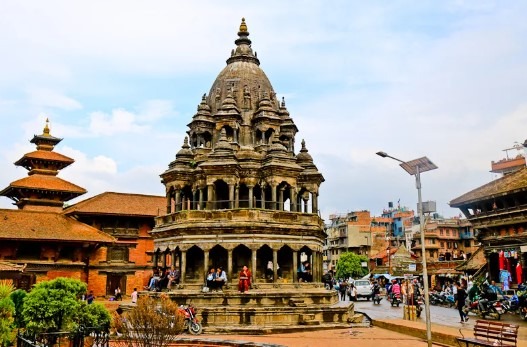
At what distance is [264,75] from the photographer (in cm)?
3703

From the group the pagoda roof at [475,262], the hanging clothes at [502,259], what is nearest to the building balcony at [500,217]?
the hanging clothes at [502,259]

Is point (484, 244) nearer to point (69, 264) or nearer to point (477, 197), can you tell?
point (477, 197)

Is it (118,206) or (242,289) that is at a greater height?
(118,206)

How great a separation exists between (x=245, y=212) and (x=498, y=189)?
22277 mm

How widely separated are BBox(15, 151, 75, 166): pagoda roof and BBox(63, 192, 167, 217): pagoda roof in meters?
4.94

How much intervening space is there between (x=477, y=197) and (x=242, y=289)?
24305mm

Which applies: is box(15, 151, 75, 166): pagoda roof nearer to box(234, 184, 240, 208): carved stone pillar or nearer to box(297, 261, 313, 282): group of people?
box(234, 184, 240, 208): carved stone pillar

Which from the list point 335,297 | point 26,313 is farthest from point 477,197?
point 26,313

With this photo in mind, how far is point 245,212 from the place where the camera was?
93.0 feet

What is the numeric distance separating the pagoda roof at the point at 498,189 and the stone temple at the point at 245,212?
48.0ft

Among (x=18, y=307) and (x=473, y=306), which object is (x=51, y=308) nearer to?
(x=18, y=307)

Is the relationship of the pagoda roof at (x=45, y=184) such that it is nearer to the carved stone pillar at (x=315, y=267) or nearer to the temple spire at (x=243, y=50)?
the temple spire at (x=243, y=50)

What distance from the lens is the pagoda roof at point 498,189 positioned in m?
36.8

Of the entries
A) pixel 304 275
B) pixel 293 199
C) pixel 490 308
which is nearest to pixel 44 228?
pixel 293 199
